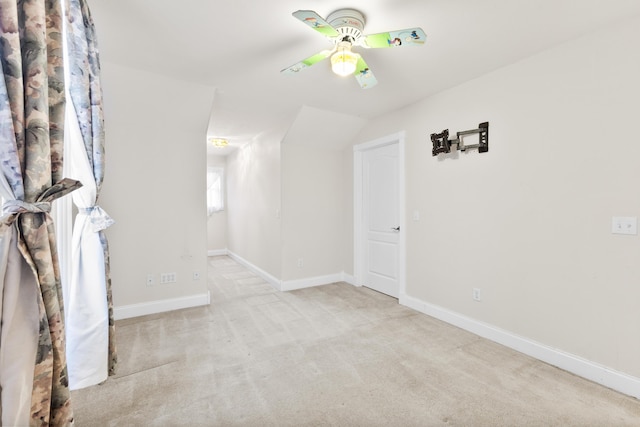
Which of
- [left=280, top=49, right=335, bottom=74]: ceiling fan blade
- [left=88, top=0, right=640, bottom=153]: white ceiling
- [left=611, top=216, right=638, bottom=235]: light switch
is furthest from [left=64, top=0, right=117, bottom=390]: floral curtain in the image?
[left=611, top=216, right=638, bottom=235]: light switch

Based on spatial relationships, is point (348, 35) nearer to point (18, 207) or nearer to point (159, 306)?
point (18, 207)

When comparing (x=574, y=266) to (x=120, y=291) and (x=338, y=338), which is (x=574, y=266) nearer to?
(x=338, y=338)

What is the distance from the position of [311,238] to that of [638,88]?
3614 millimetres

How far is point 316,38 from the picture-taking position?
7.26 ft

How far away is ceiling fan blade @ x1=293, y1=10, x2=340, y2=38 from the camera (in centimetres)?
163

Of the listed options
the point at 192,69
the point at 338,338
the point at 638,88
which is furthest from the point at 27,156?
the point at 638,88

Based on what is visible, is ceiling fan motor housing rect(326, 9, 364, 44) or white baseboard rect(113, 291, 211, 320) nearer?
ceiling fan motor housing rect(326, 9, 364, 44)

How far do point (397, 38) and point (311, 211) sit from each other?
2.96 m

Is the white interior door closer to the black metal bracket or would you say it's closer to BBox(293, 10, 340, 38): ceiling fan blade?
the black metal bracket

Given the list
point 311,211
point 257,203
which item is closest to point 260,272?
point 257,203

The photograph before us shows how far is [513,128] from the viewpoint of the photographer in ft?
8.47

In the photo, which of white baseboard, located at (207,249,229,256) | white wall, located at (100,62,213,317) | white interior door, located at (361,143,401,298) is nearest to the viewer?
white wall, located at (100,62,213,317)

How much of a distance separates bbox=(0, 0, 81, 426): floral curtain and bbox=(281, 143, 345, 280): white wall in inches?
123

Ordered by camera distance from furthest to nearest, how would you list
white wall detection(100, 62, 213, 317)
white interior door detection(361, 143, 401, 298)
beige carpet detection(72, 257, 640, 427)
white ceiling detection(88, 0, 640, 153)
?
white interior door detection(361, 143, 401, 298), white wall detection(100, 62, 213, 317), white ceiling detection(88, 0, 640, 153), beige carpet detection(72, 257, 640, 427)
